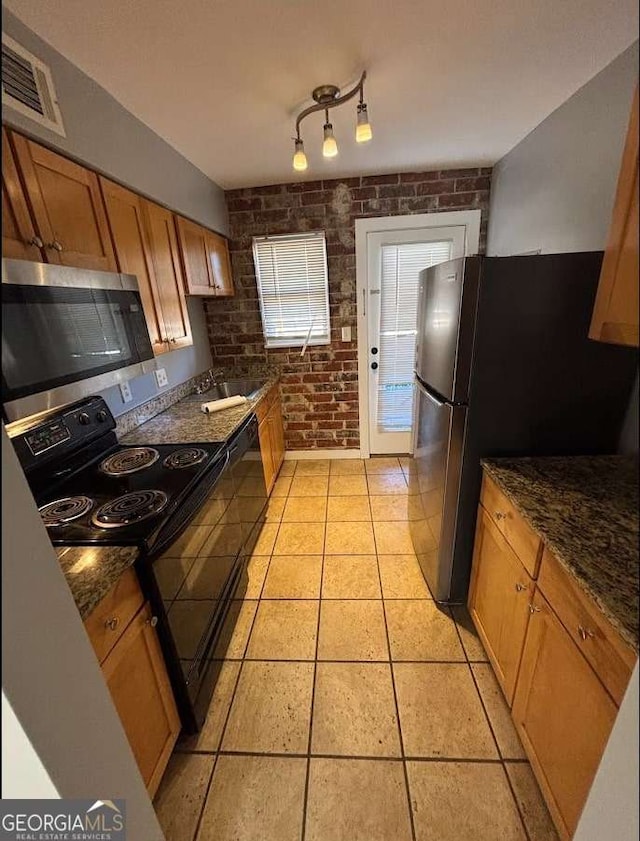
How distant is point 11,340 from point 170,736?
1.36 meters

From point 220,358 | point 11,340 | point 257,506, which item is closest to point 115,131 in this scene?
point 11,340

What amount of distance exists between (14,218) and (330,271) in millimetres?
2225

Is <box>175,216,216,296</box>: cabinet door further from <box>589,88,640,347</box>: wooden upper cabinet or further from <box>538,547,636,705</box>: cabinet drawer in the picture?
<box>538,547,636,705</box>: cabinet drawer

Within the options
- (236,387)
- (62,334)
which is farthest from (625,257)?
(236,387)

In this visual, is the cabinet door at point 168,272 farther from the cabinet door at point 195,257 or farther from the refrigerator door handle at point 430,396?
the refrigerator door handle at point 430,396

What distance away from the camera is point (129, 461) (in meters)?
1.59

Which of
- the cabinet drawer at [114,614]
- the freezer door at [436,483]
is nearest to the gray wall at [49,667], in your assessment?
the cabinet drawer at [114,614]

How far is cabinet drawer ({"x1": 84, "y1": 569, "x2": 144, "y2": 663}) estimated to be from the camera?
908 mm

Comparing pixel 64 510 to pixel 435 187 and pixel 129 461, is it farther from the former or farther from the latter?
pixel 435 187

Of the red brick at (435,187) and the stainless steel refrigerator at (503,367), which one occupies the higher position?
the red brick at (435,187)

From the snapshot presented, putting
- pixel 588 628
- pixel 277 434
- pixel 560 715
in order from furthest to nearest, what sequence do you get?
pixel 277 434 → pixel 560 715 → pixel 588 628

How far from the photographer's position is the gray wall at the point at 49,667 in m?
0.50

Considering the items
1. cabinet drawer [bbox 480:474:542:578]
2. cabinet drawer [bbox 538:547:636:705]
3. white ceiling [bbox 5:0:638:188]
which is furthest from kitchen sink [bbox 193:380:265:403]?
cabinet drawer [bbox 538:547:636:705]

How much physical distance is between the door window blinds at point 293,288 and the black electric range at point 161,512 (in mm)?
1585
